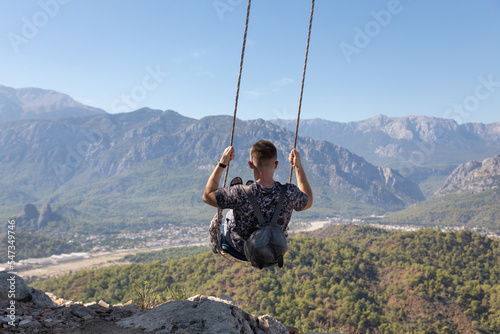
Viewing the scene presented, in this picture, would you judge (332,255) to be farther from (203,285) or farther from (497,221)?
(497,221)

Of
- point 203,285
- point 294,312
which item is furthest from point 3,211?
point 294,312

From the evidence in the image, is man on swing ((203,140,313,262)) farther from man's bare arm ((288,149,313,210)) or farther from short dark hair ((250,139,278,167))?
man's bare arm ((288,149,313,210))

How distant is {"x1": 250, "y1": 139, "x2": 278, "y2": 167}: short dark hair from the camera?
340 cm

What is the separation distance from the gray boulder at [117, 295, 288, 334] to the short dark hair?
2.17 m

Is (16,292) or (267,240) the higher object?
(267,240)

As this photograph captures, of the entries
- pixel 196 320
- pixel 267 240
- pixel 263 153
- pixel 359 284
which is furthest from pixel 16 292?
pixel 359 284

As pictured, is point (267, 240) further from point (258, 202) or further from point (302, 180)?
point (302, 180)

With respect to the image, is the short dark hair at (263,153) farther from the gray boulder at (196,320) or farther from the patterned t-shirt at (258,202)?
the gray boulder at (196,320)

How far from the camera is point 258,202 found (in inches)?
135

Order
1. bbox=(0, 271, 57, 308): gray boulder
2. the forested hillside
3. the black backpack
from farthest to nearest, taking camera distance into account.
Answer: the forested hillside, bbox=(0, 271, 57, 308): gray boulder, the black backpack

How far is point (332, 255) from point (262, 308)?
15.1 meters

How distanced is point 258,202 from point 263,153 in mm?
514

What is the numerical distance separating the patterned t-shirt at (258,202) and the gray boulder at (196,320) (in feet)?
4.47

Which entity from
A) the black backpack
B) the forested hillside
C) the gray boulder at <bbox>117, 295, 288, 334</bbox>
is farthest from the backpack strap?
the forested hillside
